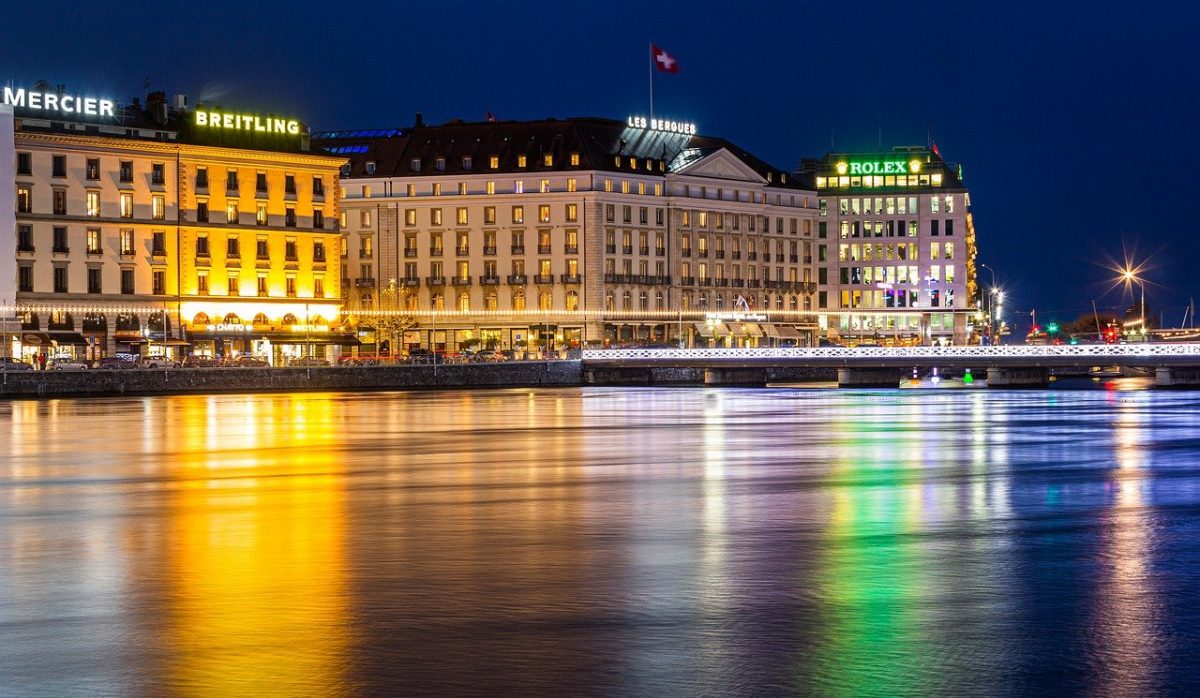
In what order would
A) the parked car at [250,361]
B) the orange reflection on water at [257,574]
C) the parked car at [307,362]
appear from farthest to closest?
the parked car at [307,362], the parked car at [250,361], the orange reflection on water at [257,574]

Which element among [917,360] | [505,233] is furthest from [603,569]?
[505,233]

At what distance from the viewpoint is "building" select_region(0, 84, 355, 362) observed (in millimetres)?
127750

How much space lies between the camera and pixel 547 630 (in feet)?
71.6

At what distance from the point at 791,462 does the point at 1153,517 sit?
15.9 meters

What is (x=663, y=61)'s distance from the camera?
145375mm

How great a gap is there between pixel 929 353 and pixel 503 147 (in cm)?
5268

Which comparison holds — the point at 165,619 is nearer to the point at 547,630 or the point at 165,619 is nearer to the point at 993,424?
the point at 547,630

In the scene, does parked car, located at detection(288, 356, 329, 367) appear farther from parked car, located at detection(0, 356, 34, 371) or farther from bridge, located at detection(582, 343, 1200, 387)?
bridge, located at detection(582, 343, 1200, 387)

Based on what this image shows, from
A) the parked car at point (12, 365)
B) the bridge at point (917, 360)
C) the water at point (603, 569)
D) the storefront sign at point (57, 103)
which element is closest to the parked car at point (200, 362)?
the parked car at point (12, 365)

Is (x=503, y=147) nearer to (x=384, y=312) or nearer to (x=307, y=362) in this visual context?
(x=384, y=312)

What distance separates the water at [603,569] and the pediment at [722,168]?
388ft

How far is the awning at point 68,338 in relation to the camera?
417ft

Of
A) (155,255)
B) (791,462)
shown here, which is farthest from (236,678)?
(155,255)

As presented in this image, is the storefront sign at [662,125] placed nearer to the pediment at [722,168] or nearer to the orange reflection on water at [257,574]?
the pediment at [722,168]
